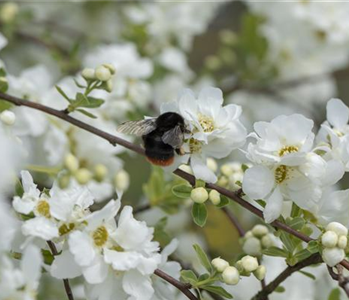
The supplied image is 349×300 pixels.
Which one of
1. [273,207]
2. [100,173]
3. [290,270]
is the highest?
[273,207]

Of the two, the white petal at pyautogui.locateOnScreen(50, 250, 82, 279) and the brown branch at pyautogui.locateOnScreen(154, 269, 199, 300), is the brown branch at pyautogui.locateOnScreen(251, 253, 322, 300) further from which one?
the white petal at pyautogui.locateOnScreen(50, 250, 82, 279)

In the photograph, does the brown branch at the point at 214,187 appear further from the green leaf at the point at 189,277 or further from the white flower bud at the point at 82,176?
the white flower bud at the point at 82,176

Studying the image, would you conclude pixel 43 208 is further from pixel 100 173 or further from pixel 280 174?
pixel 100 173

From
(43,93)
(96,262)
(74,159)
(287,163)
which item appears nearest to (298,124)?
(287,163)

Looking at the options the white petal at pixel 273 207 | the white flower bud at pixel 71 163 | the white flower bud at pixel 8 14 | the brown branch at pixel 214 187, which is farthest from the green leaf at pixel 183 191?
the white flower bud at pixel 8 14

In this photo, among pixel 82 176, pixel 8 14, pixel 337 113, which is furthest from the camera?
pixel 8 14

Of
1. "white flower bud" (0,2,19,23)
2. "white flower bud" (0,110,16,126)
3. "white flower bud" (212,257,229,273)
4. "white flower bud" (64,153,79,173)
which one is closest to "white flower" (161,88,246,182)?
"white flower bud" (212,257,229,273)

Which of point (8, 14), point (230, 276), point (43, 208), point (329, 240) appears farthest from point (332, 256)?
point (8, 14)
